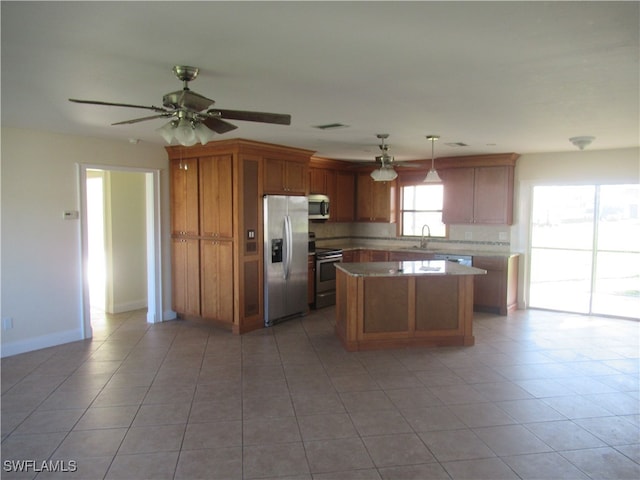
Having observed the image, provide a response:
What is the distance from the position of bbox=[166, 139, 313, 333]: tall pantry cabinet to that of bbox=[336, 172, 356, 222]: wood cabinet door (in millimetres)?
1857

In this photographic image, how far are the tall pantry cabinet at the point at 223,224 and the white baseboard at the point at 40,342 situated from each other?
4.46ft

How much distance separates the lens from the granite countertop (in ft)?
14.9

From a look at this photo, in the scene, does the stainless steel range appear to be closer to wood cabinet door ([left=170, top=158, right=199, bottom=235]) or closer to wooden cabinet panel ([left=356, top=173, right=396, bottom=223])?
wooden cabinet panel ([left=356, top=173, right=396, bottom=223])

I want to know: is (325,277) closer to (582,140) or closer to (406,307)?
(406,307)

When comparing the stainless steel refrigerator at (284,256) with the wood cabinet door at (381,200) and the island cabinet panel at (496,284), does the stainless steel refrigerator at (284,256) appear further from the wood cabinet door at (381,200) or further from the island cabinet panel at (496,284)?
the island cabinet panel at (496,284)

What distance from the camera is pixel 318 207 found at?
22.2 feet

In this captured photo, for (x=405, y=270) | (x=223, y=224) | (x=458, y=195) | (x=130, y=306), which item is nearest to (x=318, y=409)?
(x=405, y=270)

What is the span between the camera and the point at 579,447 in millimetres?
2770

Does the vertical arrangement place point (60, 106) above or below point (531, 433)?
above

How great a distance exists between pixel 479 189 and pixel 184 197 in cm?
443

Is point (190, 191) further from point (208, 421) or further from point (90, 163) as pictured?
point (208, 421)

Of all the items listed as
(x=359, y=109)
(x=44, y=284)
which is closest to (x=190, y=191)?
(x=44, y=284)

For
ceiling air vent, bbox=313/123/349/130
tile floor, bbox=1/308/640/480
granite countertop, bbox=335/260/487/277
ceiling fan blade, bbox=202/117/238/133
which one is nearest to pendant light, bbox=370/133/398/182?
ceiling air vent, bbox=313/123/349/130

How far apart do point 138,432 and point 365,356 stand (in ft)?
7.60
